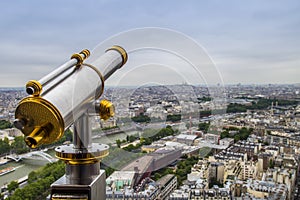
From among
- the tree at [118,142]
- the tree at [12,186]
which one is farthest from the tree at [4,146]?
the tree at [118,142]

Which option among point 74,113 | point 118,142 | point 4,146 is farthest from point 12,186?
point 74,113

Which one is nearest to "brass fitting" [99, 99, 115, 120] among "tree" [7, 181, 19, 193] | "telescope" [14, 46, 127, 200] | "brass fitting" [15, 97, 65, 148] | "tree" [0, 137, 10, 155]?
"telescope" [14, 46, 127, 200]

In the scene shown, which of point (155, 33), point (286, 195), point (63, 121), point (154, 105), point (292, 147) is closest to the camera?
point (63, 121)

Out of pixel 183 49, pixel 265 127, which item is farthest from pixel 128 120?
pixel 265 127

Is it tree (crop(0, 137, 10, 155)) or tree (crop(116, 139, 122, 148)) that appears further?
tree (crop(0, 137, 10, 155))

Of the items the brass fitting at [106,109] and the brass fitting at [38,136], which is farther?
the brass fitting at [106,109]

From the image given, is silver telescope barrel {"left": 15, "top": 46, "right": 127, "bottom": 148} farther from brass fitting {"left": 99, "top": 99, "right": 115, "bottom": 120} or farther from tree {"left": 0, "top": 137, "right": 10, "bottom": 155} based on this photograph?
tree {"left": 0, "top": 137, "right": 10, "bottom": 155}

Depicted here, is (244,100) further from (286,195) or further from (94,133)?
(94,133)

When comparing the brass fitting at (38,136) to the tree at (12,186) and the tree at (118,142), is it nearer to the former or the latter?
the tree at (118,142)
